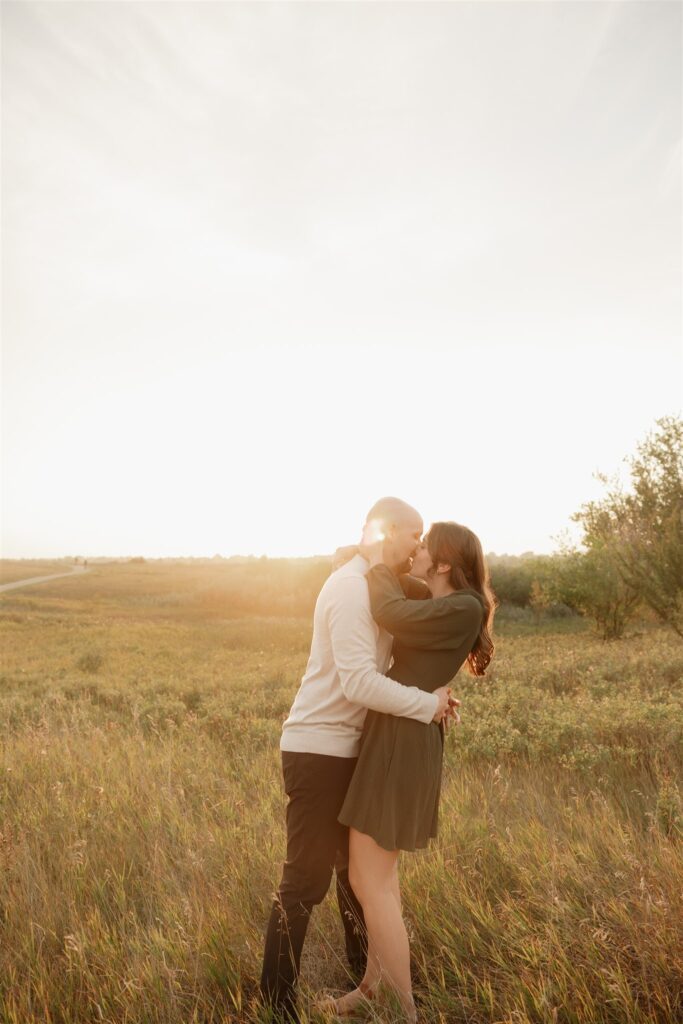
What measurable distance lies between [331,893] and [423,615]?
217cm

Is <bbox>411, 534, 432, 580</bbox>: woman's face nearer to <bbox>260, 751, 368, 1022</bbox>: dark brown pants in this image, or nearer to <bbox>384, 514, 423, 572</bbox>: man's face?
<bbox>384, 514, 423, 572</bbox>: man's face

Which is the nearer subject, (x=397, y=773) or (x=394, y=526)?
(x=397, y=773)

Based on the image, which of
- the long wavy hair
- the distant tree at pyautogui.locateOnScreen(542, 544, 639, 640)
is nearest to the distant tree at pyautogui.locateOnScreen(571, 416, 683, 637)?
the distant tree at pyautogui.locateOnScreen(542, 544, 639, 640)

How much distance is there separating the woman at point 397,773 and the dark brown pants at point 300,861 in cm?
11

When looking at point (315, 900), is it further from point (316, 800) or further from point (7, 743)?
point (7, 743)

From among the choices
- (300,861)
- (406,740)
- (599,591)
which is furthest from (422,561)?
(599,591)

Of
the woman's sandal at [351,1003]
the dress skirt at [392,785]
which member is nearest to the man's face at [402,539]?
the dress skirt at [392,785]

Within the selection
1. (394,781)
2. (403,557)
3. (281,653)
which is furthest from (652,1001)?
(281,653)

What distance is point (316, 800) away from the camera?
3172mm

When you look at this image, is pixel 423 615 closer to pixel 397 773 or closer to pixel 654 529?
pixel 397 773

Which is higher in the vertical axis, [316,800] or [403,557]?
[403,557]

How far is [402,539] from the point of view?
10.9 feet

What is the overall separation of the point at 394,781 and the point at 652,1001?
126cm

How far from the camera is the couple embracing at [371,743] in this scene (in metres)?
3.07
